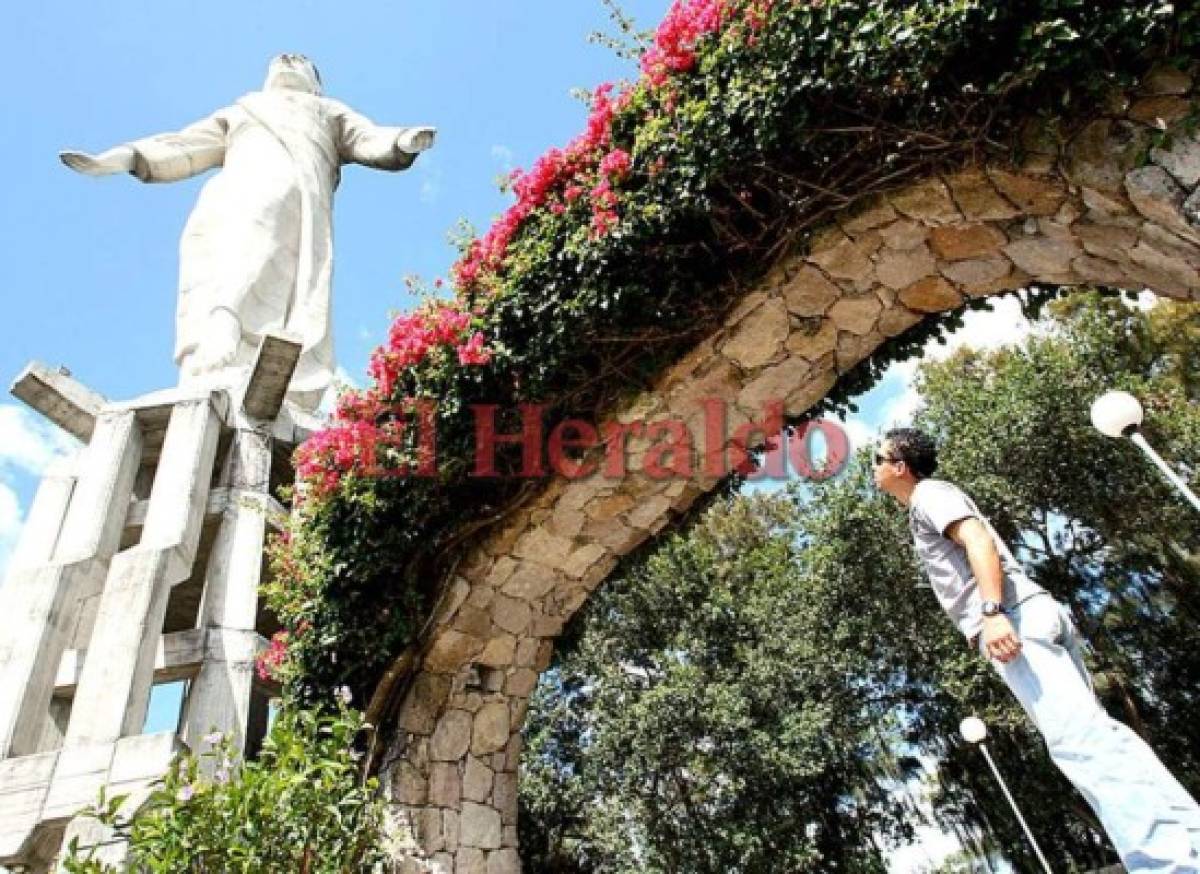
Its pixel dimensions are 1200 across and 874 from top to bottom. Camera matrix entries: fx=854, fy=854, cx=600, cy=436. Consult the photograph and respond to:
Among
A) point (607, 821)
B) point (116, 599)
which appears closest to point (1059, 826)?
point (607, 821)

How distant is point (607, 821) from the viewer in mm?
Result: 10008

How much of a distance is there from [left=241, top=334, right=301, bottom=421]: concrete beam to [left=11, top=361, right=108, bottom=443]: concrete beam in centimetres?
105

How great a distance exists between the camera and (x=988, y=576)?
1.96 metres

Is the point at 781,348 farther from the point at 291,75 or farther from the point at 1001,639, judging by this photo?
the point at 291,75

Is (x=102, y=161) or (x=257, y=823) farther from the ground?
(x=102, y=161)

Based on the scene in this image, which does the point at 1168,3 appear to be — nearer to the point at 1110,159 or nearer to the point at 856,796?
the point at 1110,159

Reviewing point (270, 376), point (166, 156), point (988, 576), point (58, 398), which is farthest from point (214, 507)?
point (988, 576)

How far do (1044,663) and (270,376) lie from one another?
520 cm

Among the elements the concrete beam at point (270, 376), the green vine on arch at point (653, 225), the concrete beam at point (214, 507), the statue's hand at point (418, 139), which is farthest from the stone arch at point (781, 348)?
the statue's hand at point (418, 139)

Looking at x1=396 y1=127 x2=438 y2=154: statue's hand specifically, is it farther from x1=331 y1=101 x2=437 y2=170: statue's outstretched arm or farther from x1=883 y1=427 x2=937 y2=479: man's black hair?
x1=883 y1=427 x2=937 y2=479: man's black hair

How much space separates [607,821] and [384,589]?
7.06m

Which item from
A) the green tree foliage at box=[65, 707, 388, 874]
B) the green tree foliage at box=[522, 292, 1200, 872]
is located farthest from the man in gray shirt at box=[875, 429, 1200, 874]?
the green tree foliage at box=[522, 292, 1200, 872]

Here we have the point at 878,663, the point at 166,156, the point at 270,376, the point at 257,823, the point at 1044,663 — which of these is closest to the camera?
the point at 1044,663

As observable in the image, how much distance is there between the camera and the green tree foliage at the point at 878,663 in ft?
32.1
